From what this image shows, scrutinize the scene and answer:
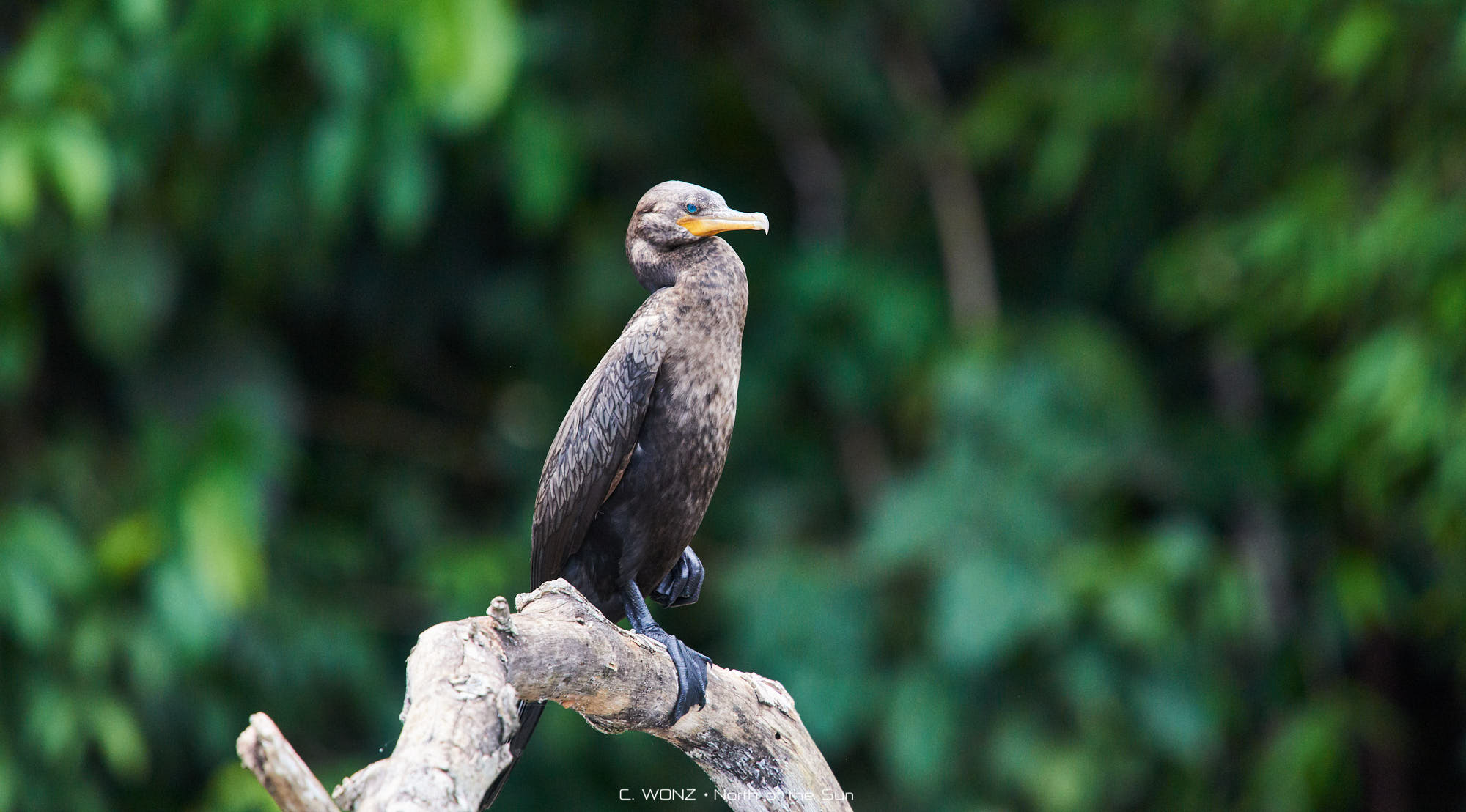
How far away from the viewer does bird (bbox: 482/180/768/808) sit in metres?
2.19

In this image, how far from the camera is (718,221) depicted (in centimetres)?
220

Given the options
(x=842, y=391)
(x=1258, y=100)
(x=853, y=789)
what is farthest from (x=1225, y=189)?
(x=853, y=789)

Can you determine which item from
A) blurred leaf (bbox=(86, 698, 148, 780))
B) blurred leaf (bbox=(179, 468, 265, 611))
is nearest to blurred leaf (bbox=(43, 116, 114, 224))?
blurred leaf (bbox=(179, 468, 265, 611))

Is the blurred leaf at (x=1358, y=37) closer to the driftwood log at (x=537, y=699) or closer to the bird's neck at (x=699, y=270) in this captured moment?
the bird's neck at (x=699, y=270)

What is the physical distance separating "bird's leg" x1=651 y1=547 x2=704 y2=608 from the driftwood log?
24cm

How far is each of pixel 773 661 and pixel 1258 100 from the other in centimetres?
270

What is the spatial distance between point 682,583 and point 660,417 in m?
0.45

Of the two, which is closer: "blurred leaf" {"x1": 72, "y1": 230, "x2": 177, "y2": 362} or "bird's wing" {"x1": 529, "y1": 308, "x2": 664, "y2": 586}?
"bird's wing" {"x1": 529, "y1": 308, "x2": 664, "y2": 586}

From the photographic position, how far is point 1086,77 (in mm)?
5008

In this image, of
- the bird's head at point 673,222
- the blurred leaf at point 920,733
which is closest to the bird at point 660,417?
the bird's head at point 673,222

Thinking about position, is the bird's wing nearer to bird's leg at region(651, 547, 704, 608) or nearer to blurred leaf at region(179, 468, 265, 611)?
bird's leg at region(651, 547, 704, 608)

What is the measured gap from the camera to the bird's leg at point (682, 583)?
2.52 metres

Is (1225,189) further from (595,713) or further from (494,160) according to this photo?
(595,713)

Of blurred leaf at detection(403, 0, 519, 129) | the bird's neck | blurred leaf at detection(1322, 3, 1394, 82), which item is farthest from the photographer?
blurred leaf at detection(1322, 3, 1394, 82)
